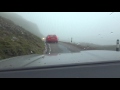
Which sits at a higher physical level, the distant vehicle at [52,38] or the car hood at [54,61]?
the car hood at [54,61]

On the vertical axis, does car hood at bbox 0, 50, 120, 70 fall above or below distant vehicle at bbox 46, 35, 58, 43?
above

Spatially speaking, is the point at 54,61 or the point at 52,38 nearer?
the point at 54,61

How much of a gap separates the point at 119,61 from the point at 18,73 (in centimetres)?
120

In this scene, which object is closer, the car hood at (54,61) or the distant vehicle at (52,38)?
the car hood at (54,61)

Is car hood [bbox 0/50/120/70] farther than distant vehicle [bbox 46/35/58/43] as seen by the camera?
No

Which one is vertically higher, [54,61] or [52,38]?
[54,61]
